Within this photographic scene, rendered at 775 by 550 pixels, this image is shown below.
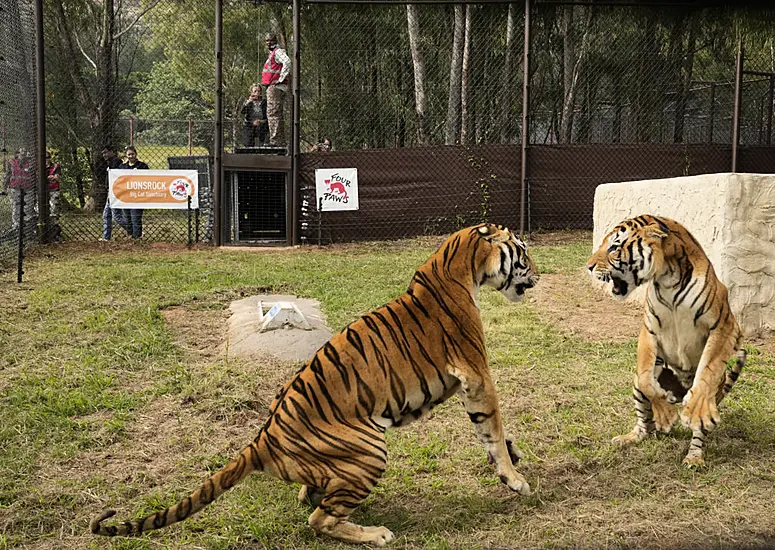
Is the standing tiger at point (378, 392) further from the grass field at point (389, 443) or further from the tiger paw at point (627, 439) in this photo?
the tiger paw at point (627, 439)

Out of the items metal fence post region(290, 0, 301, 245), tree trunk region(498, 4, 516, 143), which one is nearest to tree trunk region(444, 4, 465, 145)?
tree trunk region(498, 4, 516, 143)

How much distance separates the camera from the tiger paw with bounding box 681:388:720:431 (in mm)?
3977

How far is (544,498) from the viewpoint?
146 inches

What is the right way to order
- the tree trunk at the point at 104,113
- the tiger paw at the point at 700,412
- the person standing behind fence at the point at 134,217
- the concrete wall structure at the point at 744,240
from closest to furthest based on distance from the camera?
the tiger paw at the point at 700,412, the concrete wall structure at the point at 744,240, the person standing behind fence at the point at 134,217, the tree trunk at the point at 104,113

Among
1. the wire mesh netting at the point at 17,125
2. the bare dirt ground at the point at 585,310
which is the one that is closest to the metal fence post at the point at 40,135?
the wire mesh netting at the point at 17,125

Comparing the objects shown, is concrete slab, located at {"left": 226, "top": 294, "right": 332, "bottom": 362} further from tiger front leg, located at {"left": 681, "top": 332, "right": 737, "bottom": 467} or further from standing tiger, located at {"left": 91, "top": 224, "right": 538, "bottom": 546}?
tiger front leg, located at {"left": 681, "top": 332, "right": 737, "bottom": 467}

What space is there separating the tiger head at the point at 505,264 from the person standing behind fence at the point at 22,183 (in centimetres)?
994

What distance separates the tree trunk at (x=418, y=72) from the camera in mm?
14617

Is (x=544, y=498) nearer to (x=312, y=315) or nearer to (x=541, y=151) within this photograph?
(x=312, y=315)

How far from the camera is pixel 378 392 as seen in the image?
339 cm

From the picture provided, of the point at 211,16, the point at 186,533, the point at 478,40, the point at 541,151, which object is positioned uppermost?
the point at 211,16

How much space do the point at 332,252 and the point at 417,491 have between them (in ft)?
29.5

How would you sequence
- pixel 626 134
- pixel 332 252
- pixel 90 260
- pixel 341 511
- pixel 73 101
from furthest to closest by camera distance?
pixel 73 101, pixel 626 134, pixel 332 252, pixel 90 260, pixel 341 511

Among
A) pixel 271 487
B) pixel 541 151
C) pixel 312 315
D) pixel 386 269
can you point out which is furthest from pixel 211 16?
pixel 271 487
